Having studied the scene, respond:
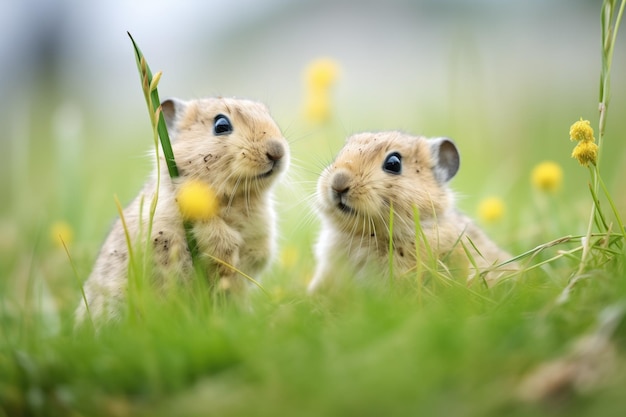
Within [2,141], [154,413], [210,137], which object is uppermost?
[210,137]

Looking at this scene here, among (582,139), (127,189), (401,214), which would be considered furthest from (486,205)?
(127,189)

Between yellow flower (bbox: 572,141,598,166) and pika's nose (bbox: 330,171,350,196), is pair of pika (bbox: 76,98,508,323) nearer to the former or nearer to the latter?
pika's nose (bbox: 330,171,350,196)

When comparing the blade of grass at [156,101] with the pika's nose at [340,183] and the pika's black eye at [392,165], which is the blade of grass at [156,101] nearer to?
the pika's nose at [340,183]

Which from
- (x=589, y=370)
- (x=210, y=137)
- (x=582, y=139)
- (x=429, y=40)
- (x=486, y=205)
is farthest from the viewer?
(x=429, y=40)

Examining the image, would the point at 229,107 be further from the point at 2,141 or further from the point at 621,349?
the point at 2,141

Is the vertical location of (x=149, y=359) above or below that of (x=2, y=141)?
above

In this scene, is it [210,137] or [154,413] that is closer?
[154,413]

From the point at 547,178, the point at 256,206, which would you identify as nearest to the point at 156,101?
the point at 256,206

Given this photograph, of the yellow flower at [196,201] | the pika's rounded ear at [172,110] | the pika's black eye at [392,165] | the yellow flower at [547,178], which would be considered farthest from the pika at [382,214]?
the pika's rounded ear at [172,110]
